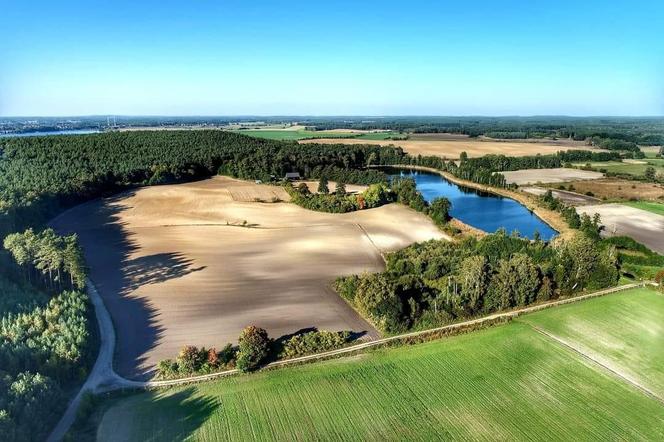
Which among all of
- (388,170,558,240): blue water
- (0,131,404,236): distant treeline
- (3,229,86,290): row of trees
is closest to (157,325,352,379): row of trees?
(3,229,86,290): row of trees

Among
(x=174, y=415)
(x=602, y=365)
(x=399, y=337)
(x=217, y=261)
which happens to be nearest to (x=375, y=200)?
(x=217, y=261)

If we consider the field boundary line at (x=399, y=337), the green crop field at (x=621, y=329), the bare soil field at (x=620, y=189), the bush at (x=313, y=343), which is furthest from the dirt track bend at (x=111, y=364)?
the bare soil field at (x=620, y=189)

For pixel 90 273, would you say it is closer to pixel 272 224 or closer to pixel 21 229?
pixel 21 229

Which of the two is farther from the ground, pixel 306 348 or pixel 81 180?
pixel 81 180

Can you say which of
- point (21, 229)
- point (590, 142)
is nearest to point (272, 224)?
point (21, 229)

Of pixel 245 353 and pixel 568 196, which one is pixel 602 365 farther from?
pixel 568 196

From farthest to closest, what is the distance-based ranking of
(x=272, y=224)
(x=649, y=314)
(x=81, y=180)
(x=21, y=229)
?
1. (x=81, y=180)
2. (x=272, y=224)
3. (x=21, y=229)
4. (x=649, y=314)

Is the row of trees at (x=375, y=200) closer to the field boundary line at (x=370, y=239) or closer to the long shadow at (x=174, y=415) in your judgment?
the field boundary line at (x=370, y=239)
